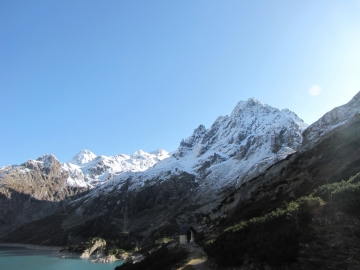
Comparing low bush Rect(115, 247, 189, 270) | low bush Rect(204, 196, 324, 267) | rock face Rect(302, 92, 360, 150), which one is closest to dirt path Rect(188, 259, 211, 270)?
low bush Rect(204, 196, 324, 267)

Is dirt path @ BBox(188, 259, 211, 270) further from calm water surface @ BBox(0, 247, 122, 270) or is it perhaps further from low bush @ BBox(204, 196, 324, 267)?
calm water surface @ BBox(0, 247, 122, 270)

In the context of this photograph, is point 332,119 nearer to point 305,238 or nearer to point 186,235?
point 186,235

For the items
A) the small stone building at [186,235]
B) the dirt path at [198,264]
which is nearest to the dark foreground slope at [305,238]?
the dirt path at [198,264]

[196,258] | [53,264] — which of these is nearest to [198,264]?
[196,258]

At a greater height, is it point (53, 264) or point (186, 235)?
point (186, 235)

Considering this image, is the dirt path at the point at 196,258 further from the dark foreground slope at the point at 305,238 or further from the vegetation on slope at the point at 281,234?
the vegetation on slope at the point at 281,234

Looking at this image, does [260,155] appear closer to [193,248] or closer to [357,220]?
[193,248]

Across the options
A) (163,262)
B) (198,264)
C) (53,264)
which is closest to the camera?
(198,264)

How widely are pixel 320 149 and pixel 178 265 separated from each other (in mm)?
48929

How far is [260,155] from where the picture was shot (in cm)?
19100

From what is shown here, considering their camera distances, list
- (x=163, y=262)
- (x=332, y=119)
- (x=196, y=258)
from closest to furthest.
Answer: (x=196, y=258) < (x=163, y=262) < (x=332, y=119)

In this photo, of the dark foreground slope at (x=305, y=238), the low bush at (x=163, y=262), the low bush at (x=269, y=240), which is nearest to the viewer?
the dark foreground slope at (x=305, y=238)

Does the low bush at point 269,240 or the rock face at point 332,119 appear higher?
the rock face at point 332,119

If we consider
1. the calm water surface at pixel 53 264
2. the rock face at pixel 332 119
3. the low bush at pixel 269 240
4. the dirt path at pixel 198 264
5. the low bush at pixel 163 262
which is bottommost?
the calm water surface at pixel 53 264
